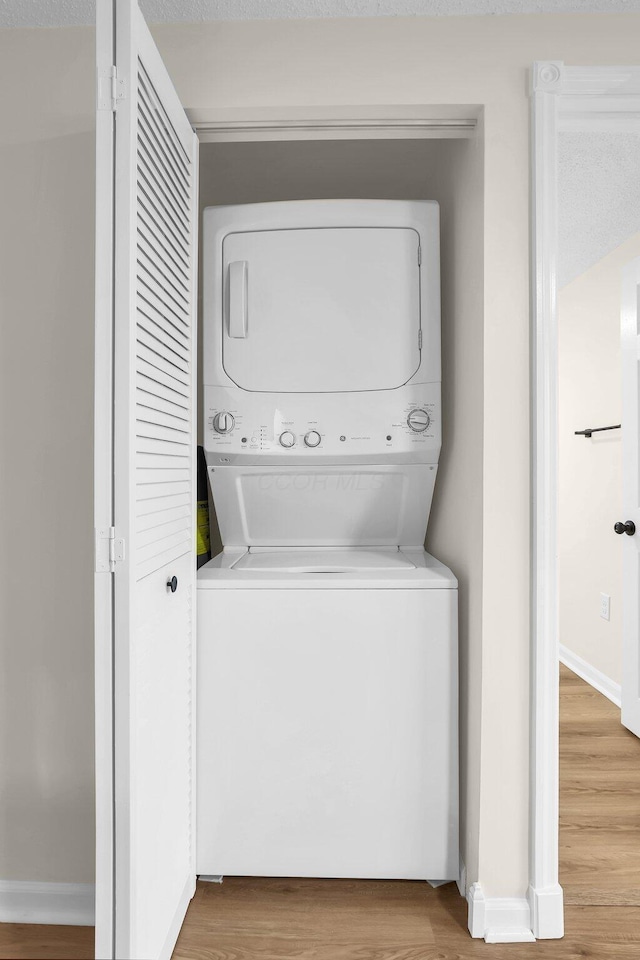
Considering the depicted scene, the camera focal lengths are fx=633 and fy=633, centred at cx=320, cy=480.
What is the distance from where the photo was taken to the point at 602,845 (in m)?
1.94

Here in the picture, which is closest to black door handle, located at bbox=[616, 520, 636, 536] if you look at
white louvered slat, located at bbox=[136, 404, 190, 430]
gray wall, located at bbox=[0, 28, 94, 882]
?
white louvered slat, located at bbox=[136, 404, 190, 430]

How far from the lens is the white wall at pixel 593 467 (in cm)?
270

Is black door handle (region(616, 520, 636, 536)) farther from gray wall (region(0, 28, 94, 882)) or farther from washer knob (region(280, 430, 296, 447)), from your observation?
gray wall (region(0, 28, 94, 882))

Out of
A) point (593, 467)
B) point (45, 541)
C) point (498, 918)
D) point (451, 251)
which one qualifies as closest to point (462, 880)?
point (498, 918)

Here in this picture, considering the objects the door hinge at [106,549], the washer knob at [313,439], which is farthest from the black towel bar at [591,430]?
the door hinge at [106,549]

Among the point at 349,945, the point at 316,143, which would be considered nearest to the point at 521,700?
the point at 349,945

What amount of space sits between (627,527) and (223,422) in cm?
167

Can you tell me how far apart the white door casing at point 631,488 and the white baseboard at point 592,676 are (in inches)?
7.1

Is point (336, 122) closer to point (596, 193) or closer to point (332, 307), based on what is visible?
point (332, 307)

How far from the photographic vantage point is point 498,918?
1.57 metres

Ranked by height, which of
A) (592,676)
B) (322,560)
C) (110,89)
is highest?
(110,89)

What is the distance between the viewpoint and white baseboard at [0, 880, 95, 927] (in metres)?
1.63

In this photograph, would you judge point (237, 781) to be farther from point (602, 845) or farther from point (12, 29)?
point (12, 29)

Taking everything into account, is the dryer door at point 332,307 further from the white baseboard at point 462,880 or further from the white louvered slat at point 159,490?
the white baseboard at point 462,880
